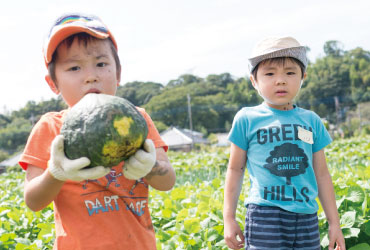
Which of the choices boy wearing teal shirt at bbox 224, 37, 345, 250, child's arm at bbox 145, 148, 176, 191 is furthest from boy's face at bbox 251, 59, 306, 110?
child's arm at bbox 145, 148, 176, 191

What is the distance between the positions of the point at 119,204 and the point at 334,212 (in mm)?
1217

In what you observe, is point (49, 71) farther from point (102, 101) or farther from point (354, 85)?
point (354, 85)

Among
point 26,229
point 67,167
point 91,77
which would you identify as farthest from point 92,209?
point 26,229

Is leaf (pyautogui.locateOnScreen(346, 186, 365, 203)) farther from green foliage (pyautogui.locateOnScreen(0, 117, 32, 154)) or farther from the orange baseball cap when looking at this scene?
green foliage (pyautogui.locateOnScreen(0, 117, 32, 154))

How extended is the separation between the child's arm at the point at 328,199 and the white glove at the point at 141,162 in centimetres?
119

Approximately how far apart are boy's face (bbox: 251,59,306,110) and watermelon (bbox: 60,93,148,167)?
94 centimetres

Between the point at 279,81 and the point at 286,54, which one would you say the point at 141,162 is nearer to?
the point at 279,81

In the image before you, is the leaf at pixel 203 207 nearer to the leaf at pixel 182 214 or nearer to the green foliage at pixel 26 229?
the leaf at pixel 182 214

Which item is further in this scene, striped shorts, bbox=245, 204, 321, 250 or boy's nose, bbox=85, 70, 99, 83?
striped shorts, bbox=245, 204, 321, 250

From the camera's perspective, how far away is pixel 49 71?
5.56 ft

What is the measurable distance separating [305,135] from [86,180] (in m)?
1.18

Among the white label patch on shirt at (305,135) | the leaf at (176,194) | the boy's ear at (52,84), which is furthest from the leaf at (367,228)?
the boy's ear at (52,84)

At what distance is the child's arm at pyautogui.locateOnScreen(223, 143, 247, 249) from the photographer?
206 centimetres

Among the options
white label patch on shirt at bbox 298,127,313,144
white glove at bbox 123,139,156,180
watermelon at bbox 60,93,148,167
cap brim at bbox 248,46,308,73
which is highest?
cap brim at bbox 248,46,308,73
